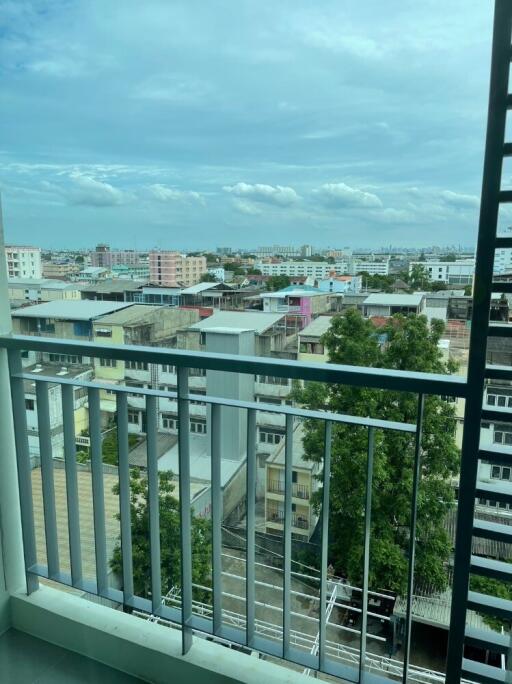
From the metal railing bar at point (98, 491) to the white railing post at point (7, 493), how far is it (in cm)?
37

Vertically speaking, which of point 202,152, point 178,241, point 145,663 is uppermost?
point 202,152

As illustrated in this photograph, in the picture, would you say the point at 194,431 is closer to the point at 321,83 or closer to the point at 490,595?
the point at 490,595

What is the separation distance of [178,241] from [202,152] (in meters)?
0.32

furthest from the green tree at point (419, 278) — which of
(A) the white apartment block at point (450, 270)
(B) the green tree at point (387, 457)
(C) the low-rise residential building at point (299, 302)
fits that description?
(C) the low-rise residential building at point (299, 302)

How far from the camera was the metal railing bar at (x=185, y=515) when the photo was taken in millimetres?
1565

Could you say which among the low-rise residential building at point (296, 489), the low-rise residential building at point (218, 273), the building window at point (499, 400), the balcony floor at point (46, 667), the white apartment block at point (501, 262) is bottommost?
the balcony floor at point (46, 667)

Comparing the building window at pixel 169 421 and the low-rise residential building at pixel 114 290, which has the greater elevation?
the low-rise residential building at pixel 114 290

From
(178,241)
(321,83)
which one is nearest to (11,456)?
(178,241)

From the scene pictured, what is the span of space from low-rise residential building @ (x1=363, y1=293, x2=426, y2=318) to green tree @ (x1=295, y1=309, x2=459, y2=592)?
0.10 feet

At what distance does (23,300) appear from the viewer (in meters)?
1.86

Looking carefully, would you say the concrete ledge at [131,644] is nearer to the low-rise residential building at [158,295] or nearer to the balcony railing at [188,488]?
the balcony railing at [188,488]

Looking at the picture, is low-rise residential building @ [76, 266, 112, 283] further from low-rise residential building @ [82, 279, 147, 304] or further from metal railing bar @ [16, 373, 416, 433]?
metal railing bar @ [16, 373, 416, 433]

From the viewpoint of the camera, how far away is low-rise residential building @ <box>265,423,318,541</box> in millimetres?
1530

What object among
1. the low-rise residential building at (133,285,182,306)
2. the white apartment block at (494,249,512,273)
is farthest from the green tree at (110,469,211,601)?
the white apartment block at (494,249,512,273)
